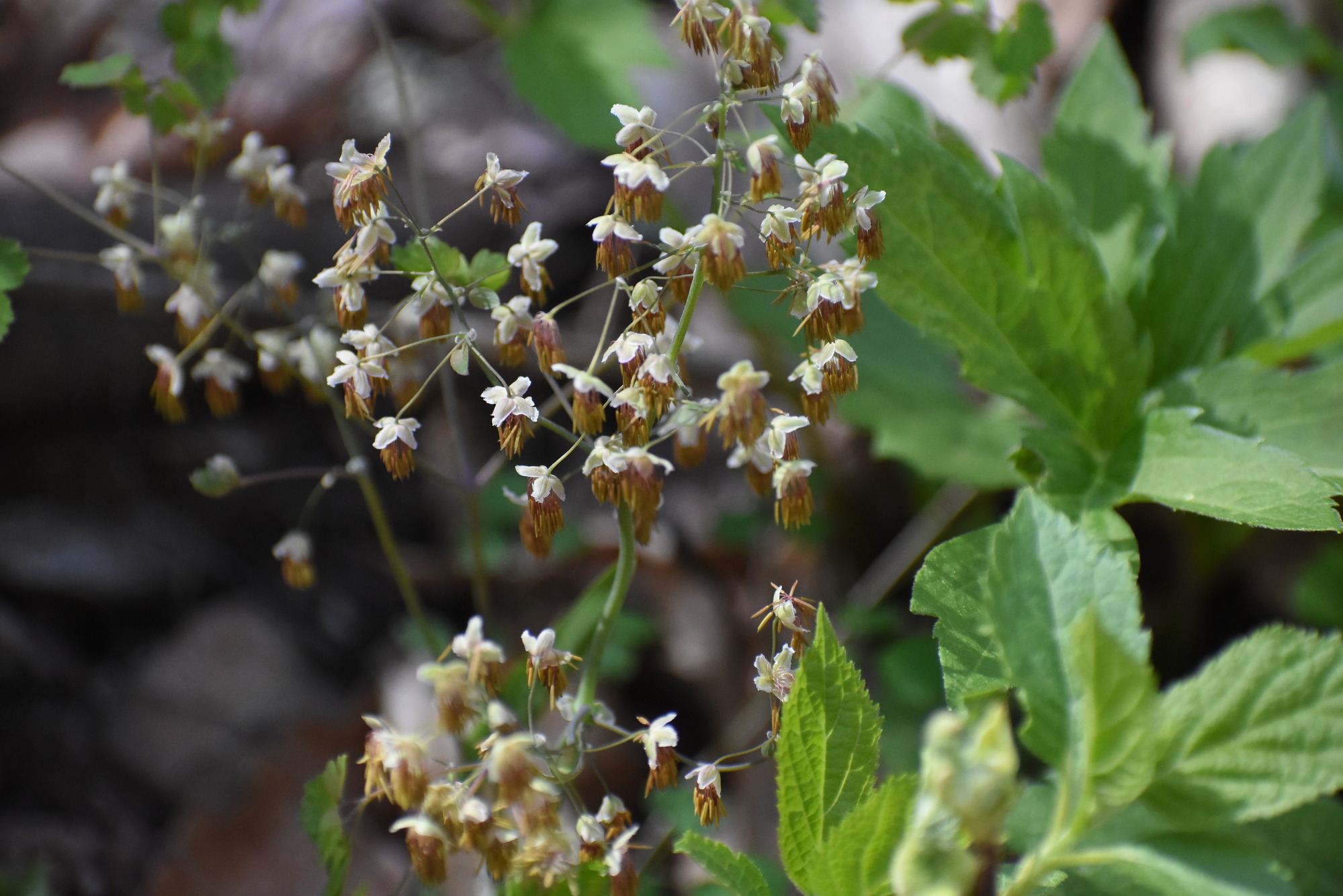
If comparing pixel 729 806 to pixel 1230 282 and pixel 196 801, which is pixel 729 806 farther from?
pixel 1230 282

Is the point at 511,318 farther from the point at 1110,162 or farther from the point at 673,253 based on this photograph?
the point at 1110,162

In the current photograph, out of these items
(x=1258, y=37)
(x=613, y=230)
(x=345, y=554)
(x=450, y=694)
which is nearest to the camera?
(x=450, y=694)

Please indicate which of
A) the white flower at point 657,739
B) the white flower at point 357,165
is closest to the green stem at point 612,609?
the white flower at point 657,739

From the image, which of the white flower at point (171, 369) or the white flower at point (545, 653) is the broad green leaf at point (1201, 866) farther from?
the white flower at point (171, 369)

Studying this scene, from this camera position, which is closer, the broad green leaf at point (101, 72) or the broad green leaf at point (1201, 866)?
the broad green leaf at point (1201, 866)

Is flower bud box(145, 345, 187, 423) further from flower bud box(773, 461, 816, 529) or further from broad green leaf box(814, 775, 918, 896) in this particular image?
broad green leaf box(814, 775, 918, 896)

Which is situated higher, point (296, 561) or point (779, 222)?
point (779, 222)

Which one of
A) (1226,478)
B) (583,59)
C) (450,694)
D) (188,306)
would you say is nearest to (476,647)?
(450,694)

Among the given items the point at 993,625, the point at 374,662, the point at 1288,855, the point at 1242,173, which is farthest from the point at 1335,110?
the point at 374,662
